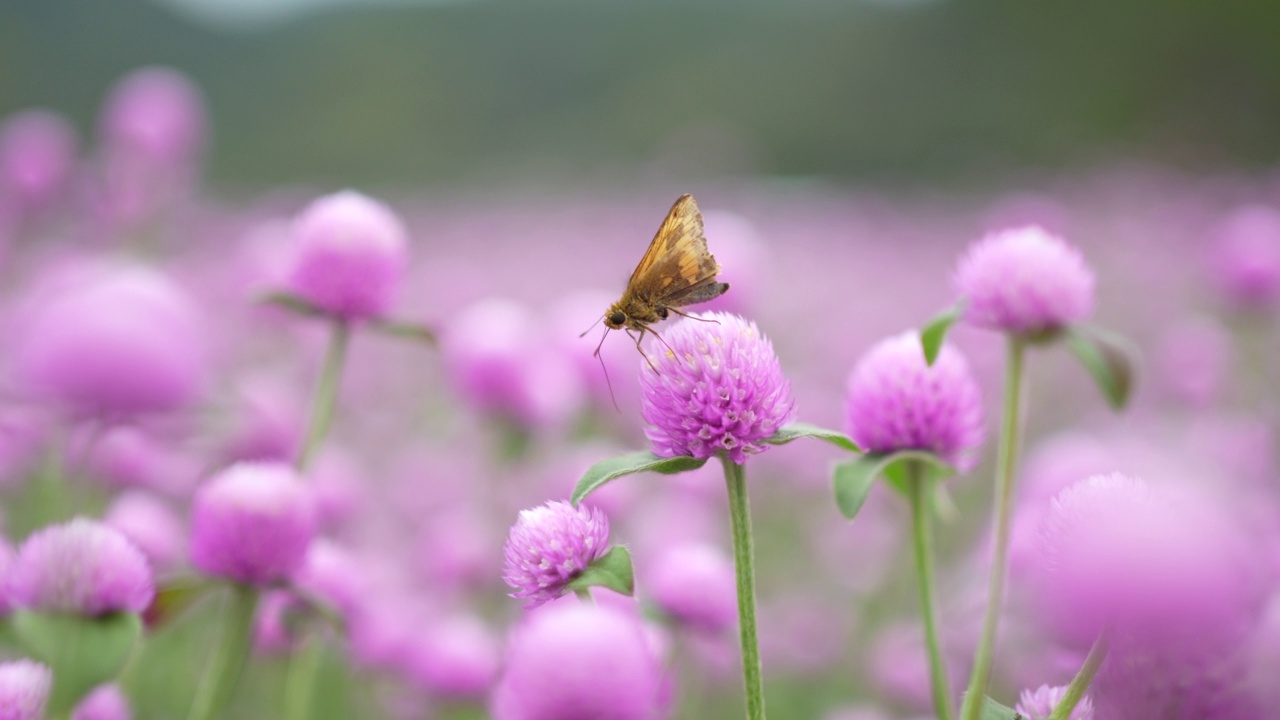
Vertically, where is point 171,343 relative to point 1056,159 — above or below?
below

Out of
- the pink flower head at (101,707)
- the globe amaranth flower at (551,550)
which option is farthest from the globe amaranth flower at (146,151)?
the globe amaranth flower at (551,550)

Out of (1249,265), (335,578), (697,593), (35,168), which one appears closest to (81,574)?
(335,578)

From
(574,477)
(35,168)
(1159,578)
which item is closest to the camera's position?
(1159,578)

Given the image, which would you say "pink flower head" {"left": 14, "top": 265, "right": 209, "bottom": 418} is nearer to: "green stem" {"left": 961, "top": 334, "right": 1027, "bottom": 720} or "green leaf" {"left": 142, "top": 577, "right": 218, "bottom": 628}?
"green leaf" {"left": 142, "top": 577, "right": 218, "bottom": 628}

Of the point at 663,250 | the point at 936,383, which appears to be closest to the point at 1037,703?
the point at 936,383

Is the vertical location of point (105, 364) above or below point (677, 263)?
below

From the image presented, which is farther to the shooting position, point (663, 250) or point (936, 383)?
point (663, 250)

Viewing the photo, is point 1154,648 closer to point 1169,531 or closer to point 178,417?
point 1169,531

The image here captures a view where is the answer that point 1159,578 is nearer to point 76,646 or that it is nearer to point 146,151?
point 76,646
